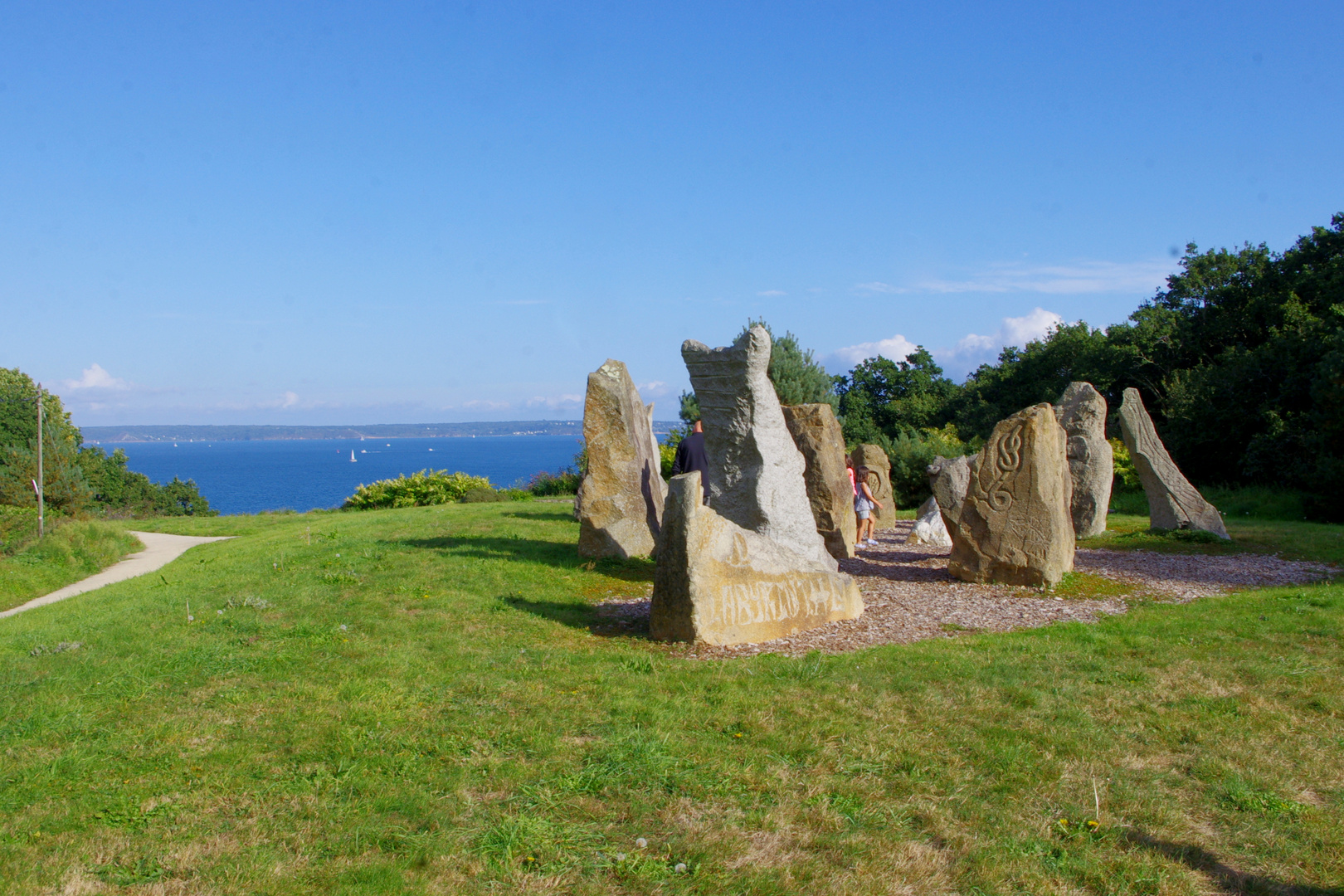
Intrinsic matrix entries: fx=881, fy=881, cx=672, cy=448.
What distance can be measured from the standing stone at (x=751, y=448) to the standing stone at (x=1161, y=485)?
8.09 m

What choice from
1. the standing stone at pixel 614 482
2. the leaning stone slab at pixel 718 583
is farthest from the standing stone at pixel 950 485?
the leaning stone slab at pixel 718 583

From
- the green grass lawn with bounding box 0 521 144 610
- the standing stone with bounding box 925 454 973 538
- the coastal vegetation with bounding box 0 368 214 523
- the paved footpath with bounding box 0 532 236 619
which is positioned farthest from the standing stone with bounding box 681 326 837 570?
the coastal vegetation with bounding box 0 368 214 523

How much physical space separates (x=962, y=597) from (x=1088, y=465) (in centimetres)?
687

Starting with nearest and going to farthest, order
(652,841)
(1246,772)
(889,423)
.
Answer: (652,841), (1246,772), (889,423)

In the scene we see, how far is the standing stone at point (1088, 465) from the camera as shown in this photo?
15586 millimetres

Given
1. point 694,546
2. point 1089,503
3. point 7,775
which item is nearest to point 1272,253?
point 1089,503

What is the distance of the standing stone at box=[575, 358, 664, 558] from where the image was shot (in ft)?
43.4

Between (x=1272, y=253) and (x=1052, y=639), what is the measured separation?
88.9ft

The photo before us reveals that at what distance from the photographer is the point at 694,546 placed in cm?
802

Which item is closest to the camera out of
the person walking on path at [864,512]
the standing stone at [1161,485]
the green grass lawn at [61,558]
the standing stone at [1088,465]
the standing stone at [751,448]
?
the standing stone at [751,448]

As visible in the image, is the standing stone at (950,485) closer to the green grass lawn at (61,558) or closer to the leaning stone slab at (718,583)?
the leaning stone slab at (718,583)

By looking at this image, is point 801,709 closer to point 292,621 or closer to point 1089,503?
point 292,621

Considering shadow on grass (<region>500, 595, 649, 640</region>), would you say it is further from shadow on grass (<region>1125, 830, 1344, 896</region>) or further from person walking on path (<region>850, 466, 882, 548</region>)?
person walking on path (<region>850, 466, 882, 548</region>)

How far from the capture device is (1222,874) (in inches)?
159
